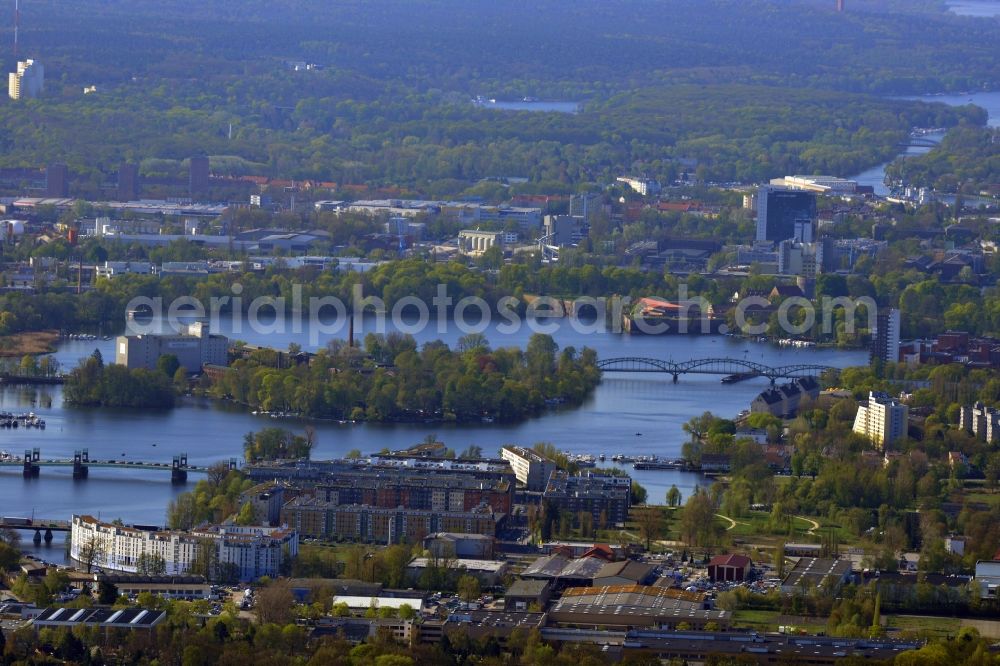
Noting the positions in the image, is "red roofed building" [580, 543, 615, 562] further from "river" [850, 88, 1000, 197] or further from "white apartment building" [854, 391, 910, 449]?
"river" [850, 88, 1000, 197]

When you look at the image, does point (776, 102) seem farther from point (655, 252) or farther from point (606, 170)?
point (655, 252)

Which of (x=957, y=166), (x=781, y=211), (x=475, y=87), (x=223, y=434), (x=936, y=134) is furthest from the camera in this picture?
(x=475, y=87)

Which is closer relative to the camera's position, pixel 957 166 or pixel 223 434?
pixel 223 434

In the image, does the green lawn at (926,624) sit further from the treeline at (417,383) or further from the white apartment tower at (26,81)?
the white apartment tower at (26,81)

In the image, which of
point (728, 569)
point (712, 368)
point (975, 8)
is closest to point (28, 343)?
point (712, 368)

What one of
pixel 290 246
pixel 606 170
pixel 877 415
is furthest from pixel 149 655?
pixel 606 170

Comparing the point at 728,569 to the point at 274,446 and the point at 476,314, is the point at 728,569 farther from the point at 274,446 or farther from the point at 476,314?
the point at 476,314
